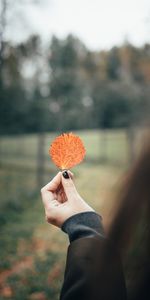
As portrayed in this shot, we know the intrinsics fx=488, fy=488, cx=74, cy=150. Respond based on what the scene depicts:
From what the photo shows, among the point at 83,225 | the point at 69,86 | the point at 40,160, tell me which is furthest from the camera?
the point at 69,86

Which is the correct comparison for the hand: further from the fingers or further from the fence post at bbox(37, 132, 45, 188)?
the fence post at bbox(37, 132, 45, 188)

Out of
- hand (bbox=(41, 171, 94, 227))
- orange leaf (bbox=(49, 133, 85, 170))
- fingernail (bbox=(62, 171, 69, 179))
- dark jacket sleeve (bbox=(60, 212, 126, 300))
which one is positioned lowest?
dark jacket sleeve (bbox=(60, 212, 126, 300))

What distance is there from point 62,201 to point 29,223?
694cm

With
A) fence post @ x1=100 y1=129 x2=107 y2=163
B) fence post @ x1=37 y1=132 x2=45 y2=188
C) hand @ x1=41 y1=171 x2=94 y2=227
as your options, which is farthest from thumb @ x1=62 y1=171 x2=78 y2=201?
fence post @ x1=100 y1=129 x2=107 y2=163

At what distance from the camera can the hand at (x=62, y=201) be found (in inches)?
44.8

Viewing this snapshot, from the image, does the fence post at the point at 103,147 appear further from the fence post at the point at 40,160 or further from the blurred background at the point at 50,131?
the fence post at the point at 40,160

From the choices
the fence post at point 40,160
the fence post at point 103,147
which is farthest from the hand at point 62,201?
the fence post at point 103,147

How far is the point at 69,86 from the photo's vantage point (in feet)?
83.4

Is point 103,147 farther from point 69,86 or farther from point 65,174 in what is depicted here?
point 65,174

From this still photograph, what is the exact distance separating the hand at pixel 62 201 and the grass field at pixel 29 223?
0.08 m

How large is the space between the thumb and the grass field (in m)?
0.09

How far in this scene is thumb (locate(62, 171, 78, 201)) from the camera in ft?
3.84

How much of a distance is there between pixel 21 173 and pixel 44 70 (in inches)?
470

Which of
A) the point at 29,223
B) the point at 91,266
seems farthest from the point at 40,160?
the point at 91,266
